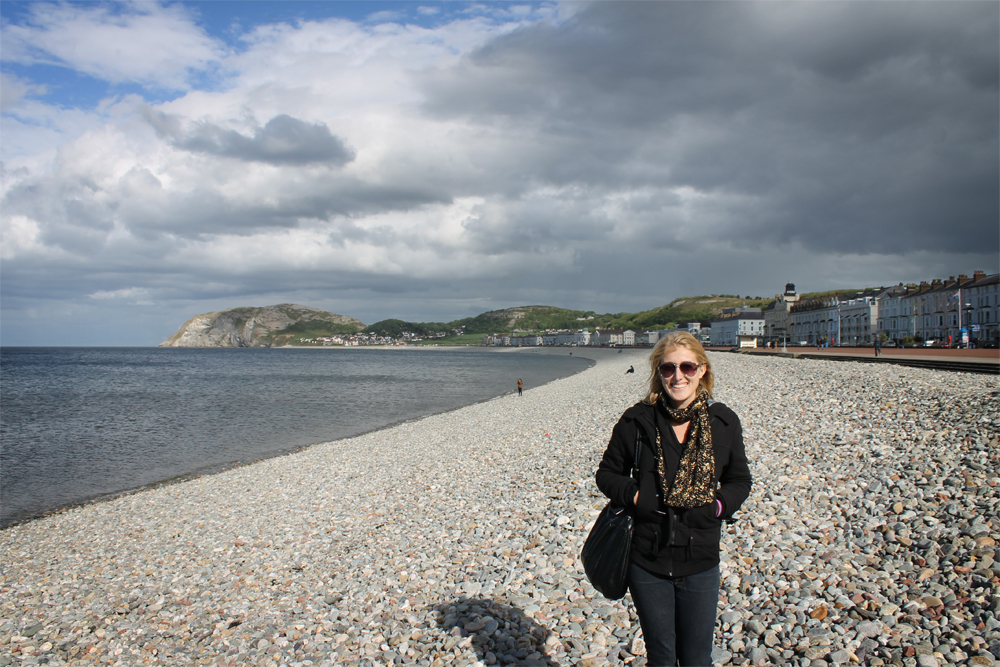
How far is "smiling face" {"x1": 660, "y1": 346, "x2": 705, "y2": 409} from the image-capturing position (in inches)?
123

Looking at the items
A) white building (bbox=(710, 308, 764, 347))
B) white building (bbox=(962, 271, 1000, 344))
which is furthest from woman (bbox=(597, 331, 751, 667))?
white building (bbox=(710, 308, 764, 347))

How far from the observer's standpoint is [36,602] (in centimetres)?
830

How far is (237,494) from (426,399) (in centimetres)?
2579

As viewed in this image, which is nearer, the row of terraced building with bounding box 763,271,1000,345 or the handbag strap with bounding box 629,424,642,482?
the handbag strap with bounding box 629,424,642,482

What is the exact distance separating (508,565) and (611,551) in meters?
4.56

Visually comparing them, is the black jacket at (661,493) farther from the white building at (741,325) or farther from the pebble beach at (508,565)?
the white building at (741,325)

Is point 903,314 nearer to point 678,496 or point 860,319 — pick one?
point 860,319

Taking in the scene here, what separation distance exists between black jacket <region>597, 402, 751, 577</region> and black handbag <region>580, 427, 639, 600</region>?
0.18 feet

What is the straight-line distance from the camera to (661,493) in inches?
120

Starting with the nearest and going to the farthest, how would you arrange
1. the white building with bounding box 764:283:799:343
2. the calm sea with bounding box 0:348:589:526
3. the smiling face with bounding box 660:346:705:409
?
the smiling face with bounding box 660:346:705:409, the calm sea with bounding box 0:348:589:526, the white building with bounding box 764:283:799:343

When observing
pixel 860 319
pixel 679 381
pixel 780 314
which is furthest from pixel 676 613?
pixel 780 314

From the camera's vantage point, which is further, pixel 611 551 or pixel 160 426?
pixel 160 426

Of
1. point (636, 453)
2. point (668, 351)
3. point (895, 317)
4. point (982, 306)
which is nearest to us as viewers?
point (636, 453)

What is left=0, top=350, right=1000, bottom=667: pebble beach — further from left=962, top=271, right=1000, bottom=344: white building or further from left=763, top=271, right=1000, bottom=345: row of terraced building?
left=962, top=271, right=1000, bottom=344: white building
